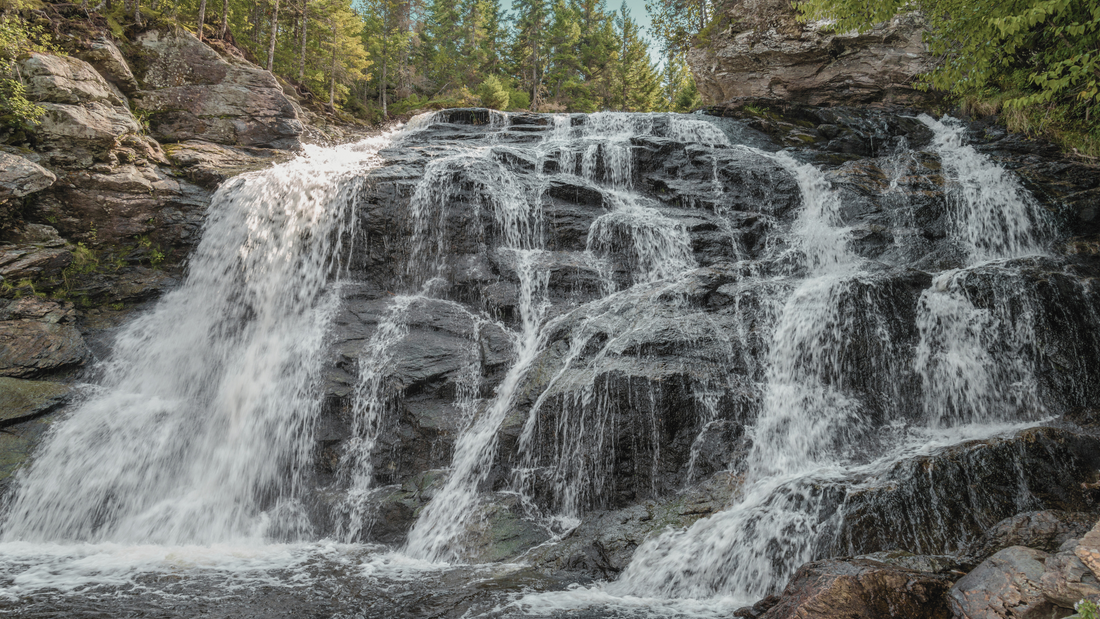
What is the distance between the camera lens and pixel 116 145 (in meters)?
12.5

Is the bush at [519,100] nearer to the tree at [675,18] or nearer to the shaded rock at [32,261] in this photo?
the tree at [675,18]

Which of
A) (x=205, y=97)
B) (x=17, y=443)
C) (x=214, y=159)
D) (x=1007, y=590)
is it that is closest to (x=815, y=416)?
(x=1007, y=590)

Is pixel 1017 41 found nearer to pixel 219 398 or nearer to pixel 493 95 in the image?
pixel 219 398

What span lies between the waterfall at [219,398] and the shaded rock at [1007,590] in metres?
7.56

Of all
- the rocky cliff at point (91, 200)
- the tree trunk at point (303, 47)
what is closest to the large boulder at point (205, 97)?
the rocky cliff at point (91, 200)

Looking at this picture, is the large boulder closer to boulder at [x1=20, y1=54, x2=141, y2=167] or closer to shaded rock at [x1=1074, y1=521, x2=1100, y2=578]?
boulder at [x1=20, y1=54, x2=141, y2=167]

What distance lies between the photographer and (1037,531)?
4512mm

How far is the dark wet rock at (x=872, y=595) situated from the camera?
3.94 m

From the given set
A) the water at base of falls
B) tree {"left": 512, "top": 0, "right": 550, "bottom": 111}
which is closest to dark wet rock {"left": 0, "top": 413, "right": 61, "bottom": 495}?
the water at base of falls

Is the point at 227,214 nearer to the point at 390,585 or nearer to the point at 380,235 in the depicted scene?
the point at 380,235

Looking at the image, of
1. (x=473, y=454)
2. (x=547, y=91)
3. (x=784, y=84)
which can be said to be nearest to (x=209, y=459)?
(x=473, y=454)

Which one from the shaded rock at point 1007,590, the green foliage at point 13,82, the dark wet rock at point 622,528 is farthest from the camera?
the green foliage at point 13,82

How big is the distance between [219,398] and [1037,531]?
35.9 ft

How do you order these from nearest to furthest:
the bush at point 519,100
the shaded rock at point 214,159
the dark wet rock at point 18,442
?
the dark wet rock at point 18,442, the shaded rock at point 214,159, the bush at point 519,100
